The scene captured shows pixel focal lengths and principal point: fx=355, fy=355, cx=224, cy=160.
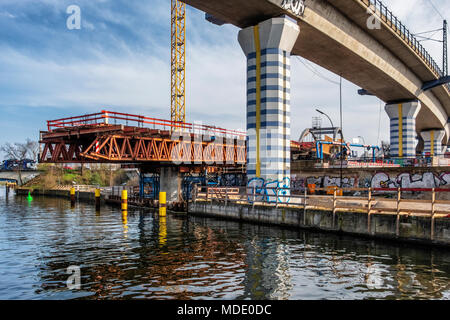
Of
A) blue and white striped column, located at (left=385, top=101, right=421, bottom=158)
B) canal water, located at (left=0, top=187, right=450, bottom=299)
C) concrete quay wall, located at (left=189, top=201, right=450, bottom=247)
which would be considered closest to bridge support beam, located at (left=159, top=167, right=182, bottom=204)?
concrete quay wall, located at (left=189, top=201, right=450, bottom=247)

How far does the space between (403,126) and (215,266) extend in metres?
49.0

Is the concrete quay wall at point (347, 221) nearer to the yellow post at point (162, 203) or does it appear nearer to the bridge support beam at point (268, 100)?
the bridge support beam at point (268, 100)

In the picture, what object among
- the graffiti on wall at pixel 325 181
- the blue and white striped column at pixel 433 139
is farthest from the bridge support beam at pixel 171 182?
the blue and white striped column at pixel 433 139

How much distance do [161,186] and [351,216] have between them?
23.8 meters

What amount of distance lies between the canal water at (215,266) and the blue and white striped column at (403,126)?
3892 centimetres

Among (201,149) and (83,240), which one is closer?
(83,240)

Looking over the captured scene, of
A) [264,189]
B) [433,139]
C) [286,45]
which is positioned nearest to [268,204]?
[264,189]

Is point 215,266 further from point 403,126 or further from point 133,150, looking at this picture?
point 403,126

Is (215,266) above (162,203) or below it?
below

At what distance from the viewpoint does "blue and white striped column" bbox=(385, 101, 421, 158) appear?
53.4 meters

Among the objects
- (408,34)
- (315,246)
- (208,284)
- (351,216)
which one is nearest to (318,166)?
(408,34)

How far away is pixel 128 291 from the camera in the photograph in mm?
11211

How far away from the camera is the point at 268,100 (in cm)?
2928
